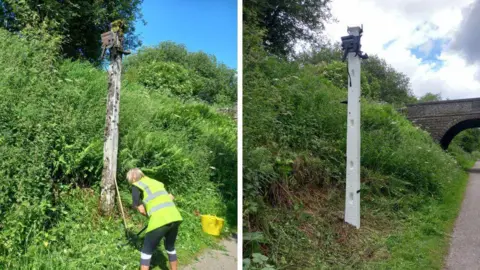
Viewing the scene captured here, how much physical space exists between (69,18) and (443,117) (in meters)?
7.32

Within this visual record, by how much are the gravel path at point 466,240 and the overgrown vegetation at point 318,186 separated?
8 cm

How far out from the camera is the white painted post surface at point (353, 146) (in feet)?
8.52

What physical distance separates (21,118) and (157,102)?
1.22 m

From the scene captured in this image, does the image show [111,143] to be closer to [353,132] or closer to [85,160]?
[85,160]

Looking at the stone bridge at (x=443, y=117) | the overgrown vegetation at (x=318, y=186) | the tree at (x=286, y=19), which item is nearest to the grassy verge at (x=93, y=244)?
the overgrown vegetation at (x=318, y=186)

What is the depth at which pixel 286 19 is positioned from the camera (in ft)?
6.59

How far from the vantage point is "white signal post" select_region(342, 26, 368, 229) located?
257 cm

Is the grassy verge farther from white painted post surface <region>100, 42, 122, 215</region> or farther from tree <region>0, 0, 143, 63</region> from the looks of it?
tree <region>0, 0, 143, 63</region>

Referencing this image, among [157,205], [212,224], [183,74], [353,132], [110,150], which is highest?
[183,74]

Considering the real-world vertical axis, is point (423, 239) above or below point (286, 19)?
below

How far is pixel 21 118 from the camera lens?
222cm

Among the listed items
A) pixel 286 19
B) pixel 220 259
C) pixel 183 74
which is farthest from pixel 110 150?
pixel 183 74

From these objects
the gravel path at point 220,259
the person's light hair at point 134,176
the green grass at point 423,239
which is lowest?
the green grass at point 423,239

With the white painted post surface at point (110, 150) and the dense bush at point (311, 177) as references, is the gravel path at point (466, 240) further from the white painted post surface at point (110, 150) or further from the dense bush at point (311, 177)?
the white painted post surface at point (110, 150)
